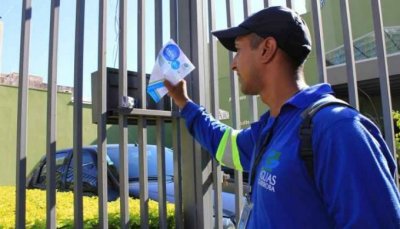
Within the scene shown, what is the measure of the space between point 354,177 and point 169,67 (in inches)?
54.6

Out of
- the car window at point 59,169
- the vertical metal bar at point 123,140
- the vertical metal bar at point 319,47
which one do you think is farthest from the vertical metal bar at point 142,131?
the car window at point 59,169

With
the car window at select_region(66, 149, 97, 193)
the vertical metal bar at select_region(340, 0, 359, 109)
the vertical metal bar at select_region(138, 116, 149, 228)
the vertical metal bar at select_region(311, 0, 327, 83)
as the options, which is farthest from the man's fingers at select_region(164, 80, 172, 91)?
the car window at select_region(66, 149, 97, 193)

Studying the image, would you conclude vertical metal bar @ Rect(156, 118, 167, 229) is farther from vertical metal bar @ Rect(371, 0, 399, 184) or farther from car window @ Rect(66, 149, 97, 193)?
car window @ Rect(66, 149, 97, 193)

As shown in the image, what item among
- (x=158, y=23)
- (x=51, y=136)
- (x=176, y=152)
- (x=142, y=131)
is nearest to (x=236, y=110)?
(x=176, y=152)

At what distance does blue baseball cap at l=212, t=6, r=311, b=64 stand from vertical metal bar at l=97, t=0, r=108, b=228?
0.80 m

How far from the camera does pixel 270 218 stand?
1.54 metres

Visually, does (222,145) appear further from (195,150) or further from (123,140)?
(123,140)

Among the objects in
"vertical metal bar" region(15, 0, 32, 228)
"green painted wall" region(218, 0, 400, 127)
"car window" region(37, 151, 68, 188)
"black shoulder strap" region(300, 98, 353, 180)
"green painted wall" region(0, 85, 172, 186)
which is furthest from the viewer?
"green painted wall" region(0, 85, 172, 186)

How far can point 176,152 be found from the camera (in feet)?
9.09

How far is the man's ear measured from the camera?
5.90ft

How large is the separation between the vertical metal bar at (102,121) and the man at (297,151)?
0.65m

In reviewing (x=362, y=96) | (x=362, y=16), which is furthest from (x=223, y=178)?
(x=362, y=16)

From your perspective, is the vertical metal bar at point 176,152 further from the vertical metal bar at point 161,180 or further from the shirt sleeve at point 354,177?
the shirt sleeve at point 354,177

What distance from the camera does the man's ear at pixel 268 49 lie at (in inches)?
70.7
